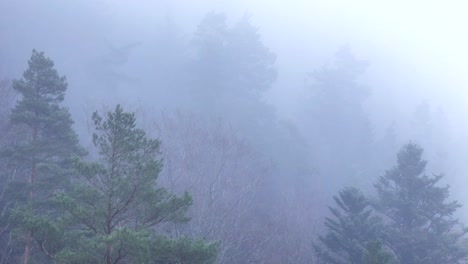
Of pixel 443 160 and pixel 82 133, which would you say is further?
pixel 443 160

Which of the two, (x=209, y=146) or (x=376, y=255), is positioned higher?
(x=209, y=146)

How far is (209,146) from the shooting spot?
29719 millimetres

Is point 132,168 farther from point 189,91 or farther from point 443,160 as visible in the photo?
point 443,160

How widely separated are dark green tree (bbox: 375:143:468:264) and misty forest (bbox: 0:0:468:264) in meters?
0.07

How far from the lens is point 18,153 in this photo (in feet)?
52.6

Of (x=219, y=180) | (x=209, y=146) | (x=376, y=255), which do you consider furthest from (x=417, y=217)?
(x=209, y=146)

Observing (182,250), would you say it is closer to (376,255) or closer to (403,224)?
(376,255)

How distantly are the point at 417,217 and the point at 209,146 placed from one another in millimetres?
12232

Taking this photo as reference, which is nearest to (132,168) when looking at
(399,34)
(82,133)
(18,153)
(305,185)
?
(18,153)

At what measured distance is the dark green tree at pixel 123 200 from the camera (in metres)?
10.5

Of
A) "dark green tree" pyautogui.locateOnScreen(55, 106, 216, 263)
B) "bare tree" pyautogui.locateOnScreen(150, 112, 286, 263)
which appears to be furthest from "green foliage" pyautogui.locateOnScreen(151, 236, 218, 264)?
"bare tree" pyautogui.locateOnScreen(150, 112, 286, 263)

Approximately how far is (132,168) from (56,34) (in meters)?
43.0

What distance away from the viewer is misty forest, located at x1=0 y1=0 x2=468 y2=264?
11047 mm

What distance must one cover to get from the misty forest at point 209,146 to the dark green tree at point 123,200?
31mm
